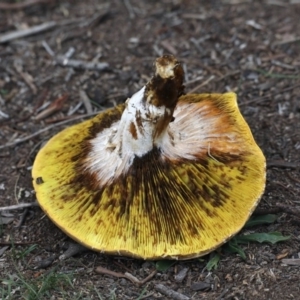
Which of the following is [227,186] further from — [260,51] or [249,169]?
[260,51]

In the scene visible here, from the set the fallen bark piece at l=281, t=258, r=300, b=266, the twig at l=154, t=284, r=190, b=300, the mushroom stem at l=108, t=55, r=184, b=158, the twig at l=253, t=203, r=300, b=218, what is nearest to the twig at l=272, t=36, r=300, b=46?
the twig at l=253, t=203, r=300, b=218

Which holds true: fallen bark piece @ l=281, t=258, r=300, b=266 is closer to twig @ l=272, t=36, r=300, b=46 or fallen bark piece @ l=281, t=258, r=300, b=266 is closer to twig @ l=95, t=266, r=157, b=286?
twig @ l=95, t=266, r=157, b=286

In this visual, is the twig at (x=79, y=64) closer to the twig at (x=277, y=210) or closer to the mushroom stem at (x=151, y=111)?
the mushroom stem at (x=151, y=111)

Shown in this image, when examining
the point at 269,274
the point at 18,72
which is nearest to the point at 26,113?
the point at 18,72

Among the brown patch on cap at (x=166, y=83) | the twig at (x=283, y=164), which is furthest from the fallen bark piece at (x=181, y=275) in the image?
the twig at (x=283, y=164)

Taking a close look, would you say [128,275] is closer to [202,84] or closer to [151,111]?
[151,111]
